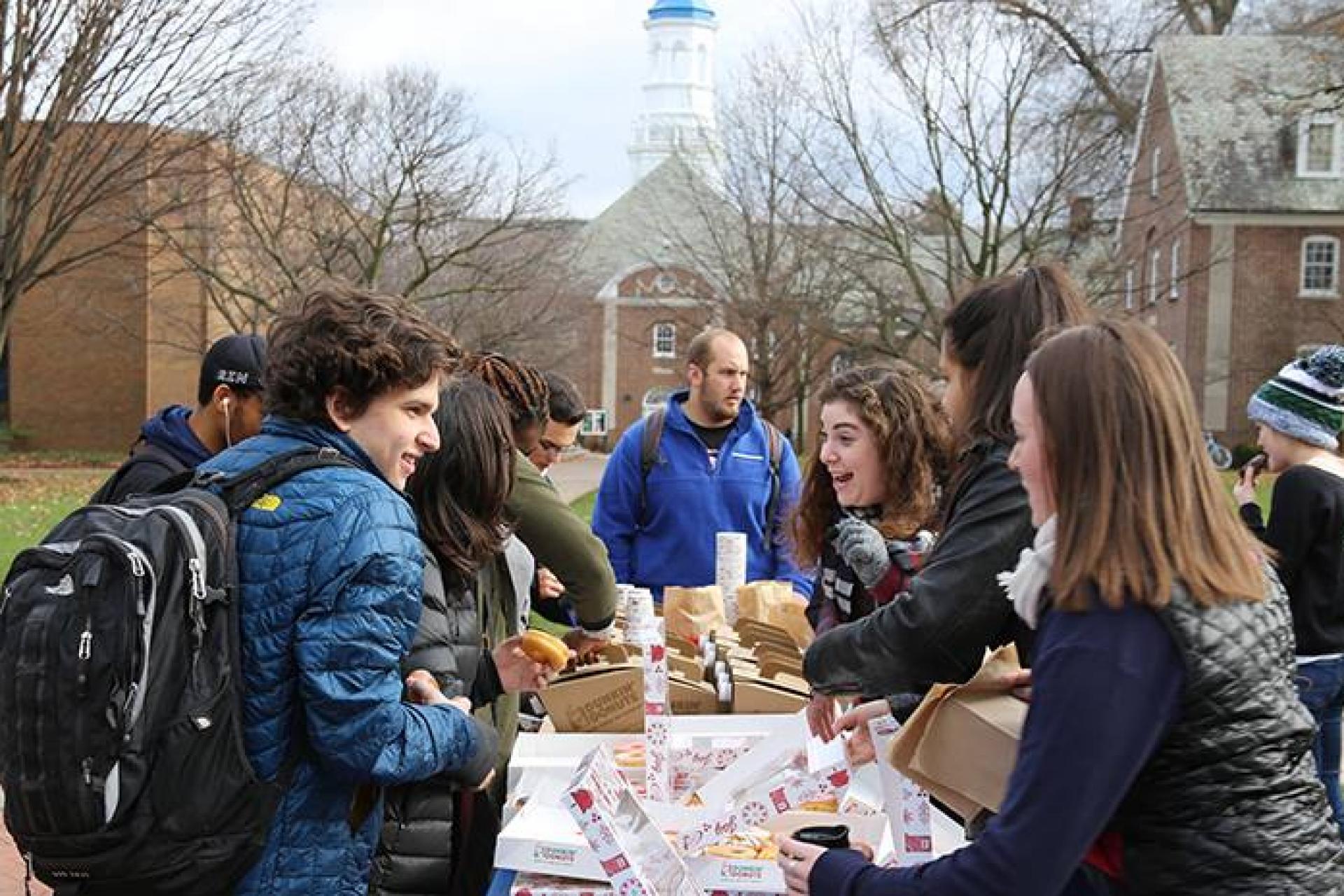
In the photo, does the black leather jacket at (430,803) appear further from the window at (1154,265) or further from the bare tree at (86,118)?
the window at (1154,265)

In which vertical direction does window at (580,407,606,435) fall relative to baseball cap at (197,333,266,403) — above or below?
below

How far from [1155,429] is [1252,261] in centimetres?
4186

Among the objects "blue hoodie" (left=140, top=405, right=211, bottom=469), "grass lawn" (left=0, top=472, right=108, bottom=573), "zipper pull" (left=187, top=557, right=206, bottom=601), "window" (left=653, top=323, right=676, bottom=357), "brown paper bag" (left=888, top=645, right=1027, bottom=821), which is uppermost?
"window" (left=653, top=323, right=676, bottom=357)

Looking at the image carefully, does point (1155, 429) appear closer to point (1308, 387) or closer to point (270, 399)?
point (270, 399)

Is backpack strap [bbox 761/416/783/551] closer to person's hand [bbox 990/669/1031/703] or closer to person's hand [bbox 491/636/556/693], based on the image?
person's hand [bbox 491/636/556/693]

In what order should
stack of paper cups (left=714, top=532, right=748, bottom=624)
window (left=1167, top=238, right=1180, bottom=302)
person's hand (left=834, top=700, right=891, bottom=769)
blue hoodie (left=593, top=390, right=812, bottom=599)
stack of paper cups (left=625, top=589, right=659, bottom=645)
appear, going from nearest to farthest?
person's hand (left=834, top=700, right=891, bottom=769), stack of paper cups (left=625, top=589, right=659, bottom=645), stack of paper cups (left=714, top=532, right=748, bottom=624), blue hoodie (left=593, top=390, right=812, bottom=599), window (left=1167, top=238, right=1180, bottom=302)

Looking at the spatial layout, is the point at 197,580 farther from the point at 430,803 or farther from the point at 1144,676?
the point at 1144,676

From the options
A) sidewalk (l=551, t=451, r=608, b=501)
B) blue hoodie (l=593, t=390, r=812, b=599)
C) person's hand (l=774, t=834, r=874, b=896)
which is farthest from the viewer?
sidewalk (l=551, t=451, r=608, b=501)

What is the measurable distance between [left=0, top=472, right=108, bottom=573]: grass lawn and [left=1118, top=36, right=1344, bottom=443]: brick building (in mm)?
27910

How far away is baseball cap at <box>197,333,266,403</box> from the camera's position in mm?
4703

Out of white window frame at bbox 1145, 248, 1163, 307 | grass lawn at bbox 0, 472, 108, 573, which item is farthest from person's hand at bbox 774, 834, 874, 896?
white window frame at bbox 1145, 248, 1163, 307

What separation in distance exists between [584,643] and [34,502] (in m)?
20.1

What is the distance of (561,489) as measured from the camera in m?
29.5

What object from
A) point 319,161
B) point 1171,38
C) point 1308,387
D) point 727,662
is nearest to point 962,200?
point 319,161
